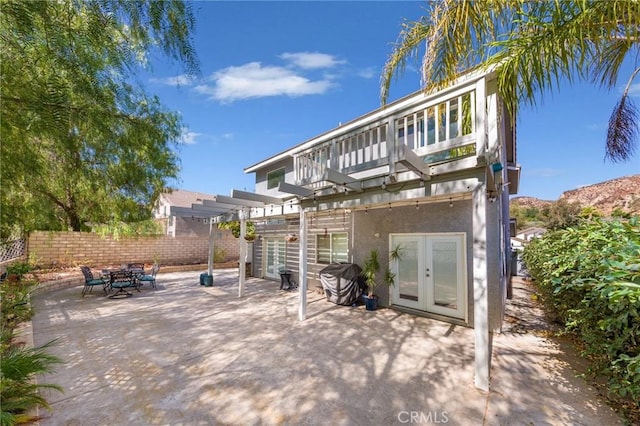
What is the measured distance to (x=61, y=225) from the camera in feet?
39.3

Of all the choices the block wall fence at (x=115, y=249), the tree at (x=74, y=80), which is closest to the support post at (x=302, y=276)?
the tree at (x=74, y=80)

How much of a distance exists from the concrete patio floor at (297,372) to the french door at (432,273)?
0.50m

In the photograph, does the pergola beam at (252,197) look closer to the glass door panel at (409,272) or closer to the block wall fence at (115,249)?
the glass door panel at (409,272)

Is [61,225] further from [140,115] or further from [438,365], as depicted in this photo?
[438,365]

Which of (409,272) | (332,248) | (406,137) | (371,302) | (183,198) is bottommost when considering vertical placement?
(371,302)

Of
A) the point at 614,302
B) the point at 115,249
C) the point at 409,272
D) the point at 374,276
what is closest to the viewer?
the point at 614,302

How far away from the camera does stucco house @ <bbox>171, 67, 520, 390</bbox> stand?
3.94 metres

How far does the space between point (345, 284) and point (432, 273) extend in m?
2.38

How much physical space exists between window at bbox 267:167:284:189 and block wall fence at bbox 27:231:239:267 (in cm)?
685

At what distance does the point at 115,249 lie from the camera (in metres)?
13.8

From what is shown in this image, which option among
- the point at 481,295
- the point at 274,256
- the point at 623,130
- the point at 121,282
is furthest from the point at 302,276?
the point at 121,282

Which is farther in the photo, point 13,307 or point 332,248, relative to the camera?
point 332,248

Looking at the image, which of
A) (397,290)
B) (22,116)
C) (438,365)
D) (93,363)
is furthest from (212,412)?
(397,290)

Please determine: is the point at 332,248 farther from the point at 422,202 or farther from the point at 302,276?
the point at 422,202
